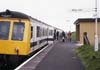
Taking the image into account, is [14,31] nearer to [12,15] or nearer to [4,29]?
[4,29]

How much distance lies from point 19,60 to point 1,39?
5.04 feet

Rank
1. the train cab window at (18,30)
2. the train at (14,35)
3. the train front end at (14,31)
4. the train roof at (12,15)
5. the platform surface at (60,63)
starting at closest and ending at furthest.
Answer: the platform surface at (60,63) → the train at (14,35) → the train front end at (14,31) → the train cab window at (18,30) → the train roof at (12,15)

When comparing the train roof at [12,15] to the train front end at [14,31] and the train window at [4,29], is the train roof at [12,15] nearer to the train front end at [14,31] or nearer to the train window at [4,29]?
the train front end at [14,31]

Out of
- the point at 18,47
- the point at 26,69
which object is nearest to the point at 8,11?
the point at 18,47

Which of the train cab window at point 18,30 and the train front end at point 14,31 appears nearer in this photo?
the train front end at point 14,31

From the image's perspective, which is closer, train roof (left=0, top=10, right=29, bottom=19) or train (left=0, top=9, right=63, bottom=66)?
train (left=0, top=9, right=63, bottom=66)

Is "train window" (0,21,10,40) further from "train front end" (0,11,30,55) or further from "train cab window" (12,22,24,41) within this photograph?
"train cab window" (12,22,24,41)

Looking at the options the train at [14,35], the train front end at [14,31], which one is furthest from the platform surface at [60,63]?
the train front end at [14,31]

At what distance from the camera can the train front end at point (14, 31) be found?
20172 mm

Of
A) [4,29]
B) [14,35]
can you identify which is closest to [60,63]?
[14,35]

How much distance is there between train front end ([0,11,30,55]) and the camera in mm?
20172

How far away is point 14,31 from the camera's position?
20.6 meters

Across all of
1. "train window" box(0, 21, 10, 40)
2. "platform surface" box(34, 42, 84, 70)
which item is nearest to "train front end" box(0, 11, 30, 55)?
"train window" box(0, 21, 10, 40)

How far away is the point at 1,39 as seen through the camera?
67.3 feet
